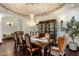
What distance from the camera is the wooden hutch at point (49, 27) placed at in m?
2.30

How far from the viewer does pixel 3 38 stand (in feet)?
7.64

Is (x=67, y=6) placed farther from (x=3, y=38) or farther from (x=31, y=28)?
(x=3, y=38)

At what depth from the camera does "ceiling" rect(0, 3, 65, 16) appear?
233 cm

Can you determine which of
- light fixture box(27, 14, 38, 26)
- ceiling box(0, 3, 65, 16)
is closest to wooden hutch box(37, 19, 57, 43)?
light fixture box(27, 14, 38, 26)

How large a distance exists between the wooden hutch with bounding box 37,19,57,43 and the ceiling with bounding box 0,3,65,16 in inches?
6.9

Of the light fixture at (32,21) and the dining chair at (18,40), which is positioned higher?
the light fixture at (32,21)

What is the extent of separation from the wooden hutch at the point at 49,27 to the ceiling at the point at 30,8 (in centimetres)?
17

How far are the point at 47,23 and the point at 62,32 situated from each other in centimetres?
32

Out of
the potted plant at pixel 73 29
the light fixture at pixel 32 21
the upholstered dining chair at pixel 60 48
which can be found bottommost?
the upholstered dining chair at pixel 60 48

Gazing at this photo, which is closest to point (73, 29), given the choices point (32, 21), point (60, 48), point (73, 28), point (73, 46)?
point (73, 28)

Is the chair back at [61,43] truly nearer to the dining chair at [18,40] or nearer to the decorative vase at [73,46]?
the decorative vase at [73,46]

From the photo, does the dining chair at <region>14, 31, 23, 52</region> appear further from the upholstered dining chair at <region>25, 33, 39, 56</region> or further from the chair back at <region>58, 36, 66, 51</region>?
the chair back at <region>58, 36, 66, 51</region>

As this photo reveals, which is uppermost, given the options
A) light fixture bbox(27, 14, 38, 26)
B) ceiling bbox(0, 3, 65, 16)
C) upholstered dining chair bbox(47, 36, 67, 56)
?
ceiling bbox(0, 3, 65, 16)

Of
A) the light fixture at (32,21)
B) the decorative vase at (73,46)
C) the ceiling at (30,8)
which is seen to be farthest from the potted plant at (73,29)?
→ the light fixture at (32,21)
